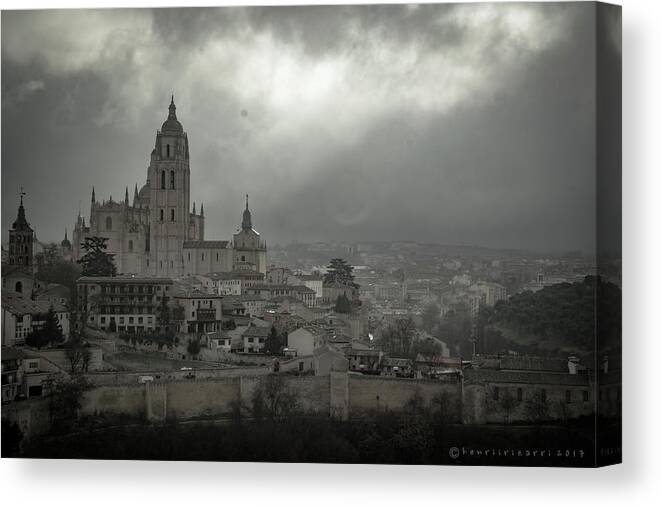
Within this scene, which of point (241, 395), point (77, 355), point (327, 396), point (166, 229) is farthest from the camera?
point (166, 229)

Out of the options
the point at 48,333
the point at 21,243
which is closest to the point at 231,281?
the point at 48,333

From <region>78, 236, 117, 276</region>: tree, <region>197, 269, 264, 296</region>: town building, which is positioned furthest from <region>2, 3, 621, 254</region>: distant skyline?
<region>197, 269, 264, 296</region>: town building

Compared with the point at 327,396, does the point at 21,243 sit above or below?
above

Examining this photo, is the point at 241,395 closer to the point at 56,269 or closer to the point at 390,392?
the point at 390,392

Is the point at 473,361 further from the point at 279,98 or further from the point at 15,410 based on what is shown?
the point at 15,410

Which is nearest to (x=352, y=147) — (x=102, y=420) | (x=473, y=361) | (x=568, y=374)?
(x=473, y=361)
